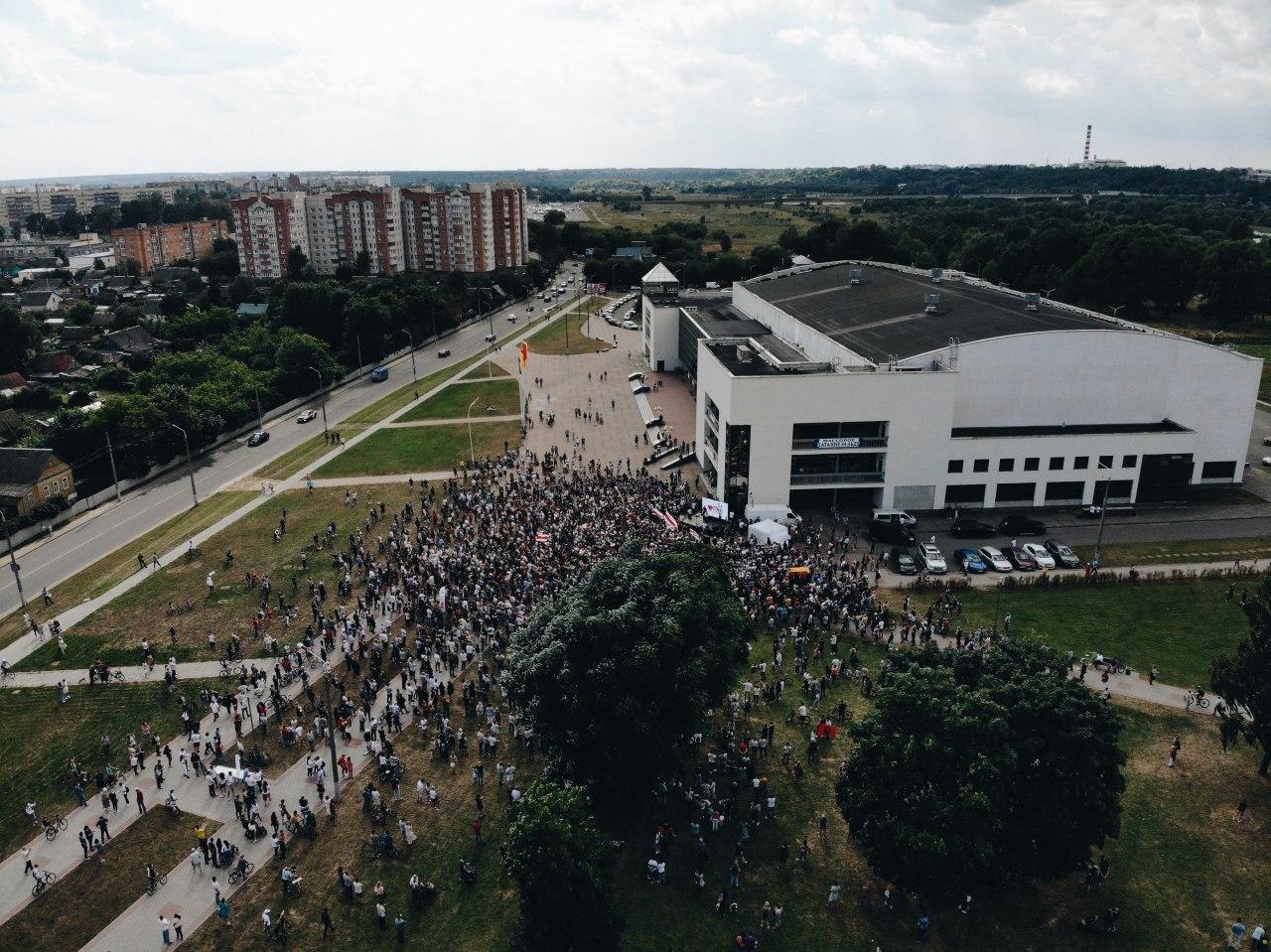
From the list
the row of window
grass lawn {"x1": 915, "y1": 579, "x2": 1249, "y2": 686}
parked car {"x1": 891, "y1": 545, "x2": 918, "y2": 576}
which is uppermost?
the row of window

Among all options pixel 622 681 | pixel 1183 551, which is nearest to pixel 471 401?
pixel 1183 551

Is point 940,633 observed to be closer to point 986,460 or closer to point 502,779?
point 986,460

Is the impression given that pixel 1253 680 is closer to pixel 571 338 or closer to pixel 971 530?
pixel 971 530

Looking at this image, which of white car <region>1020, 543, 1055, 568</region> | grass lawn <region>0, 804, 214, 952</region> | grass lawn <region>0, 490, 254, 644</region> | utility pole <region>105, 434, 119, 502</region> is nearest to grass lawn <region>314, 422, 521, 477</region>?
grass lawn <region>0, 490, 254, 644</region>

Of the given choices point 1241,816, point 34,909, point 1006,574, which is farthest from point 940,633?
point 34,909

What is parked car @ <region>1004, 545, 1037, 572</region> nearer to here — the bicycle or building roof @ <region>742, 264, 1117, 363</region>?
building roof @ <region>742, 264, 1117, 363</region>

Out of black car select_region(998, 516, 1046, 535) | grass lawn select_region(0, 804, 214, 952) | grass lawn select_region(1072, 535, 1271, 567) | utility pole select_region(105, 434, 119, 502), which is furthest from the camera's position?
utility pole select_region(105, 434, 119, 502)

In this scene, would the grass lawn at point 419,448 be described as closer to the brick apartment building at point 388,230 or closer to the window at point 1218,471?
the window at point 1218,471
